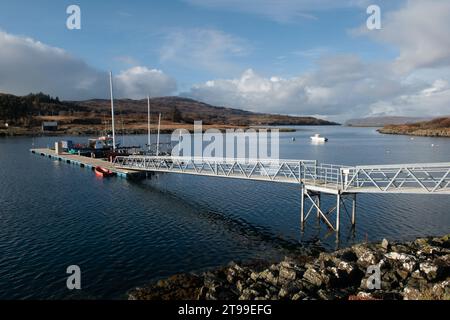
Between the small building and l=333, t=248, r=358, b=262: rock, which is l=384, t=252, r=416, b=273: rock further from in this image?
the small building

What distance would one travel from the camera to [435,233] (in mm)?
29281

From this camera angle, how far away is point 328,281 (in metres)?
18.8

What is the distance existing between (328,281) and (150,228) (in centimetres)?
1669

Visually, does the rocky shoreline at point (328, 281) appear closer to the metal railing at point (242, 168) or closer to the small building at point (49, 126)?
the metal railing at point (242, 168)

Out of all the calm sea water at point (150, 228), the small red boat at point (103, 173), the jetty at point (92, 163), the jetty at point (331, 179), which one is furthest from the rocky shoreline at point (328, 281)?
the small red boat at point (103, 173)

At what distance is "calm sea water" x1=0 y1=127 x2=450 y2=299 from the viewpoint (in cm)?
2192

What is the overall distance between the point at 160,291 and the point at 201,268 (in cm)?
397

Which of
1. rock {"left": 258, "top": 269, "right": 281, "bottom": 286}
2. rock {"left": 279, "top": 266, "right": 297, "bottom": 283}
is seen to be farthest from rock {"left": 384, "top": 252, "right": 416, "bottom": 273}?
rock {"left": 258, "top": 269, "right": 281, "bottom": 286}

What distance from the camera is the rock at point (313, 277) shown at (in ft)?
61.6

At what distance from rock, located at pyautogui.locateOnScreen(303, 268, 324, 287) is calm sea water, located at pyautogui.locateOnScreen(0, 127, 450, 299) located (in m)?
5.91
